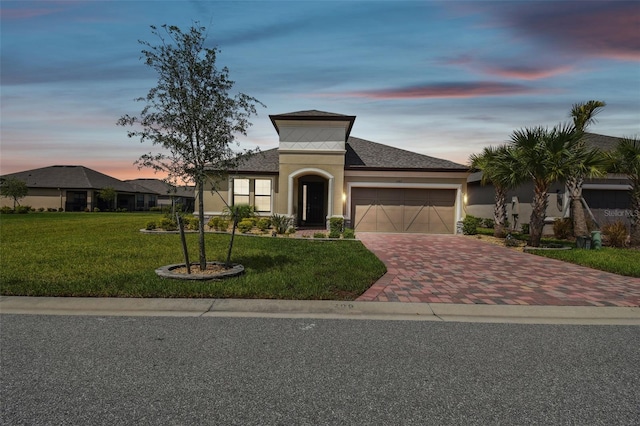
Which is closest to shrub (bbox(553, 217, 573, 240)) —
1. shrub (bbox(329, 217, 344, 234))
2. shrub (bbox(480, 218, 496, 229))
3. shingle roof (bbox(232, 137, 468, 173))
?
shingle roof (bbox(232, 137, 468, 173))

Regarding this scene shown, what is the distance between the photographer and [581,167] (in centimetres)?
1426

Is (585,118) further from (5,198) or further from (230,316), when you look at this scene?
(5,198)

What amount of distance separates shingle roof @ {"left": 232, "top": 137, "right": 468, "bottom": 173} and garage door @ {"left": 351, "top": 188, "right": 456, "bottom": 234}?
1.38 metres

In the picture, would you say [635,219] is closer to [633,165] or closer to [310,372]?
[633,165]

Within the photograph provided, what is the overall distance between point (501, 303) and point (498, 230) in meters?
13.6

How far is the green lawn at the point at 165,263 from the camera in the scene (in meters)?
6.74

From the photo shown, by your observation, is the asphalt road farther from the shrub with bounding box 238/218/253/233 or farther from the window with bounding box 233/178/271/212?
the window with bounding box 233/178/271/212

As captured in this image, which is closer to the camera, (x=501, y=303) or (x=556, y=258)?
(x=501, y=303)

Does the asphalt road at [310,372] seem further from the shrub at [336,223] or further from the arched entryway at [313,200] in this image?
the arched entryway at [313,200]

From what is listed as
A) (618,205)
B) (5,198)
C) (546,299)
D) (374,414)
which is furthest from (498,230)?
(5,198)

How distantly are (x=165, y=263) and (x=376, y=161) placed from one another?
15600 millimetres

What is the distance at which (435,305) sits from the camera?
639 centimetres

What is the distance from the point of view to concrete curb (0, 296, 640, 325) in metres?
5.77

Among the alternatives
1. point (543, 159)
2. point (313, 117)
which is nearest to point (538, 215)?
point (543, 159)
